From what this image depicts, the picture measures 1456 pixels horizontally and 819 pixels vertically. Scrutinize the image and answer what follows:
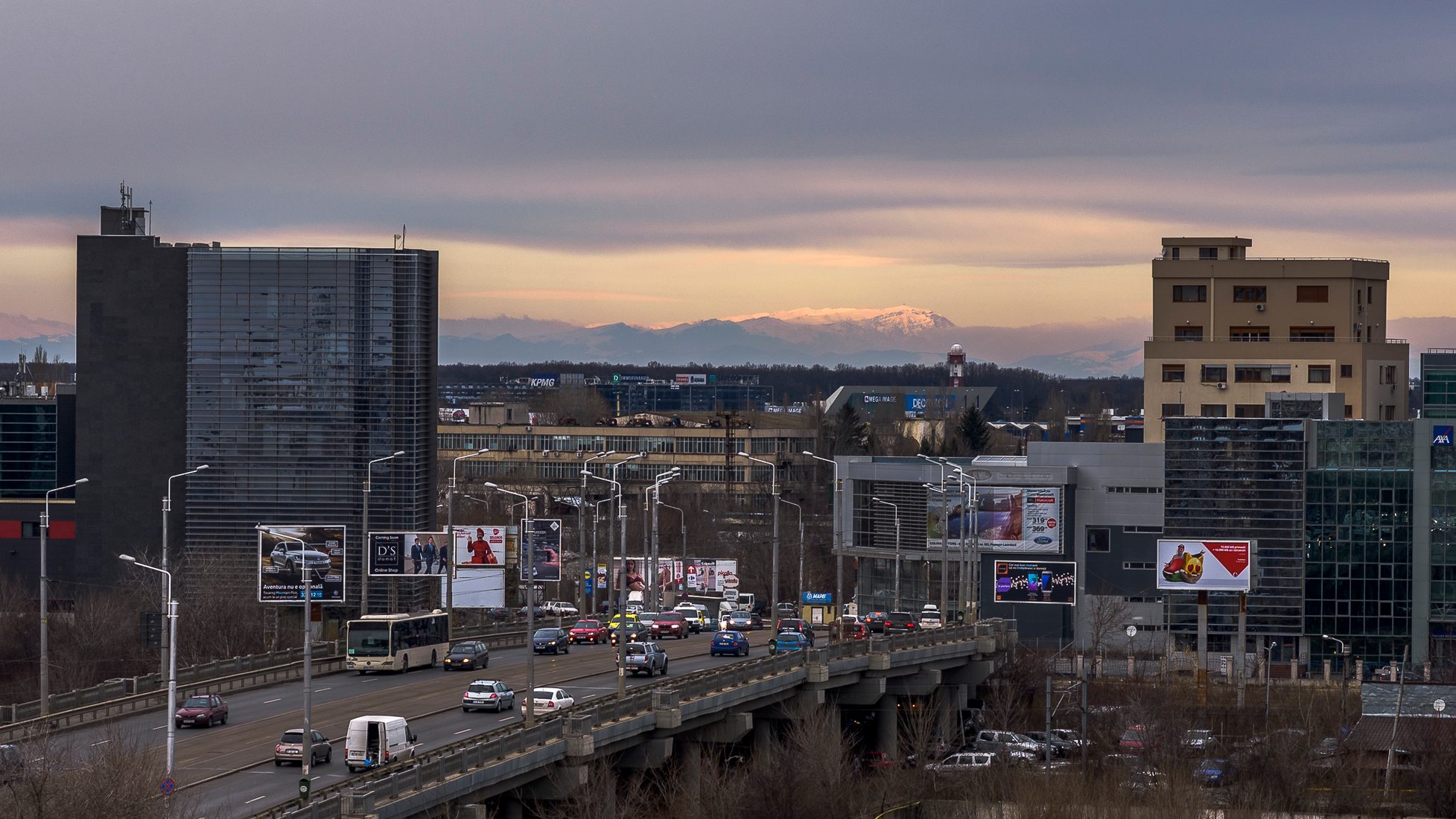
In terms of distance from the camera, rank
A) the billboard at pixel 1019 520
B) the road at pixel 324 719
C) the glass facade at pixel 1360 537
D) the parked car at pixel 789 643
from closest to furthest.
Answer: the road at pixel 324 719 < the parked car at pixel 789 643 < the glass facade at pixel 1360 537 < the billboard at pixel 1019 520

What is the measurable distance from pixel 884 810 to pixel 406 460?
76.3 m

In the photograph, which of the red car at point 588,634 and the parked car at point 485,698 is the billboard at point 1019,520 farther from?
the parked car at point 485,698

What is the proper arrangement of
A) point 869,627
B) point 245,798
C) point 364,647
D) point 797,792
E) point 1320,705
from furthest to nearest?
point 869,627 → point 1320,705 → point 364,647 → point 797,792 → point 245,798

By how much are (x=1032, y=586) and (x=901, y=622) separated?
7.97 meters

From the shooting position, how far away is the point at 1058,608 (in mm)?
118875

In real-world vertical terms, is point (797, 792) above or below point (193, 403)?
below

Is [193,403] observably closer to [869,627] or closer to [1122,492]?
[869,627]

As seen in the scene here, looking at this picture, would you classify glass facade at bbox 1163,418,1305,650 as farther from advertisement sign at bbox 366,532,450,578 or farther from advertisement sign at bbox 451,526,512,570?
advertisement sign at bbox 366,532,450,578

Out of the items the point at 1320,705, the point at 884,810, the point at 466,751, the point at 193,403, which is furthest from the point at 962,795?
the point at 193,403

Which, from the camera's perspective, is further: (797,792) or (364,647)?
(364,647)

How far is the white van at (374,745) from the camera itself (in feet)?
179

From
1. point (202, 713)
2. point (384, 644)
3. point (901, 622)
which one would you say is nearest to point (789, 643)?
point (384, 644)

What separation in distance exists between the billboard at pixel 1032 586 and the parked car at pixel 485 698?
158 feet

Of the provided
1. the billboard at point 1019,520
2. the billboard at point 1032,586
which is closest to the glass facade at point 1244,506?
the billboard at point 1019,520
